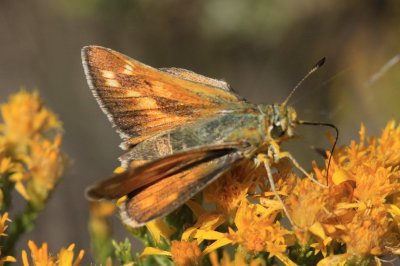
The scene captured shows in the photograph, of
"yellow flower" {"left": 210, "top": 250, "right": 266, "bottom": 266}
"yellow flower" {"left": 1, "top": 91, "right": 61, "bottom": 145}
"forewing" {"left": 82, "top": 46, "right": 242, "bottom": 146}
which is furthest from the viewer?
"yellow flower" {"left": 1, "top": 91, "right": 61, "bottom": 145}

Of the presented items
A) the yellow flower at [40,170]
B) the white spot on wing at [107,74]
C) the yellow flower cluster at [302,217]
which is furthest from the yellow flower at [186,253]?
the yellow flower at [40,170]

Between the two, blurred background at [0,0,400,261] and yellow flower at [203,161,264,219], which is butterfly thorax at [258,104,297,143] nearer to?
yellow flower at [203,161,264,219]

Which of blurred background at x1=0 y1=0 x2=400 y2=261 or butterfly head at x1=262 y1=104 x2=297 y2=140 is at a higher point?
blurred background at x1=0 y1=0 x2=400 y2=261

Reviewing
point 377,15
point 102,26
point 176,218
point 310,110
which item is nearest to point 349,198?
point 176,218

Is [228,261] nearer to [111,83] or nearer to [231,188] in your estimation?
[231,188]

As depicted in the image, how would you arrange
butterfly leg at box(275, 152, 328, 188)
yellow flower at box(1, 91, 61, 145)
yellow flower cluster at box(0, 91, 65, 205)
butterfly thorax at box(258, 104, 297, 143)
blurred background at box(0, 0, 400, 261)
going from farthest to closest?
blurred background at box(0, 0, 400, 261), yellow flower at box(1, 91, 61, 145), yellow flower cluster at box(0, 91, 65, 205), butterfly thorax at box(258, 104, 297, 143), butterfly leg at box(275, 152, 328, 188)

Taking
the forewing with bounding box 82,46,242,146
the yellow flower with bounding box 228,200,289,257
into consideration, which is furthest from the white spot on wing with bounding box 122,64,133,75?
the yellow flower with bounding box 228,200,289,257

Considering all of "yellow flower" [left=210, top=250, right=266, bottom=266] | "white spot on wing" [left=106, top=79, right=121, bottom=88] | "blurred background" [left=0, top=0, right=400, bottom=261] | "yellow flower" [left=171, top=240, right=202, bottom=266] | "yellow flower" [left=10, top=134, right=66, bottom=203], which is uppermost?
"blurred background" [left=0, top=0, right=400, bottom=261]

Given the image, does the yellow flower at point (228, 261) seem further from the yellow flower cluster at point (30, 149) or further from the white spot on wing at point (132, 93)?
the yellow flower cluster at point (30, 149)
